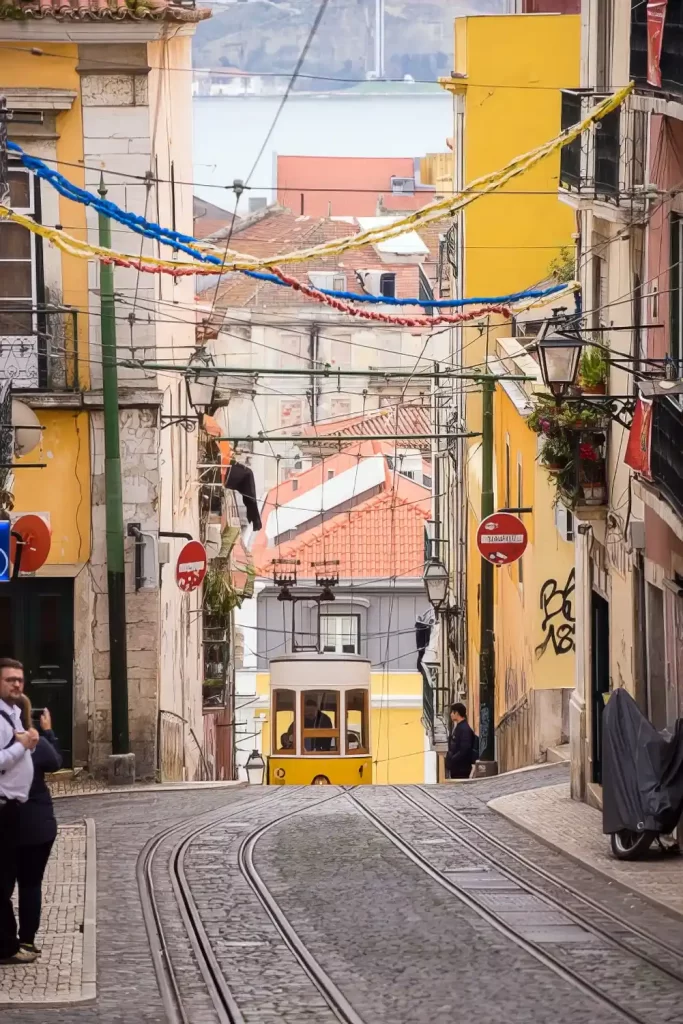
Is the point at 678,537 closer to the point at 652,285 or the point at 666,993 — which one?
the point at 652,285

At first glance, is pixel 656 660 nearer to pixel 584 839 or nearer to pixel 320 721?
pixel 584 839

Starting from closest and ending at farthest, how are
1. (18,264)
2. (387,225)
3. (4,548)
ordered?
(387,225), (4,548), (18,264)

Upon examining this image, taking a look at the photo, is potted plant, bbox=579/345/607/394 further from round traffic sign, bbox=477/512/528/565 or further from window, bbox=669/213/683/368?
round traffic sign, bbox=477/512/528/565

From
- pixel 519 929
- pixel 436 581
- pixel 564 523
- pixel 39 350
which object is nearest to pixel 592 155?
pixel 564 523

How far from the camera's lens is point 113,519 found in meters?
20.8

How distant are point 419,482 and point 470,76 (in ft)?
79.0

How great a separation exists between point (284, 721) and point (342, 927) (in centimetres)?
1742

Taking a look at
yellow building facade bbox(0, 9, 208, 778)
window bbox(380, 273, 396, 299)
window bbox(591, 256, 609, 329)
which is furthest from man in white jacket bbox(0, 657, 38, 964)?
window bbox(380, 273, 396, 299)

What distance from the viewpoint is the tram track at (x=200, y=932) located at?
31.8 feet

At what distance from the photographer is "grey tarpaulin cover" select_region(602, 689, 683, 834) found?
46.3 feet

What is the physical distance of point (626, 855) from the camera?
14500mm

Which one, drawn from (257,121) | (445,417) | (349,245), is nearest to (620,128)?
(349,245)

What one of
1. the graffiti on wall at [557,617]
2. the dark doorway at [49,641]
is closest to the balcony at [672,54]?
the dark doorway at [49,641]

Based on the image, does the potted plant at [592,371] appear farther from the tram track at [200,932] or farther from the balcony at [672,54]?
the tram track at [200,932]
